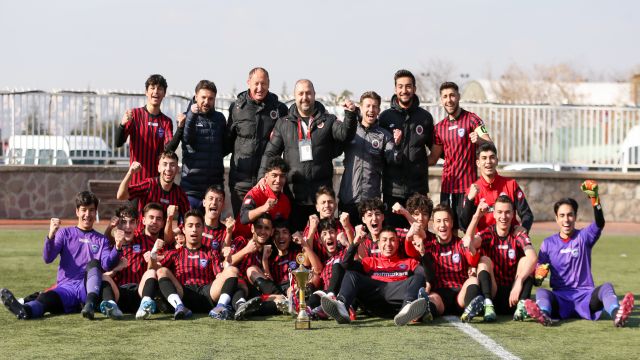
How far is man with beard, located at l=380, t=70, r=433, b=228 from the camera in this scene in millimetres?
10344

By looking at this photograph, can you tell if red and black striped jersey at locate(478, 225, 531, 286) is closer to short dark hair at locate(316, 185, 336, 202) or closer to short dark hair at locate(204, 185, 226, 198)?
short dark hair at locate(316, 185, 336, 202)

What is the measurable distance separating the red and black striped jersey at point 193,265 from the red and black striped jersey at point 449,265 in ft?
5.96

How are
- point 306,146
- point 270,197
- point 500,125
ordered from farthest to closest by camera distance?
point 500,125, point 306,146, point 270,197

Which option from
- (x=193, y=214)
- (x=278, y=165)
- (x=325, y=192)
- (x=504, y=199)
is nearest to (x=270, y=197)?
(x=278, y=165)

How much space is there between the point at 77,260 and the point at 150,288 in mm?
761

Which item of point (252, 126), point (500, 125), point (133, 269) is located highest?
point (500, 125)

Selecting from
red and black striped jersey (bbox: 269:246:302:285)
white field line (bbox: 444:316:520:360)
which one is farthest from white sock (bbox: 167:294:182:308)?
white field line (bbox: 444:316:520:360)

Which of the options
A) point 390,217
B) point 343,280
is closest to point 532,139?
point 390,217

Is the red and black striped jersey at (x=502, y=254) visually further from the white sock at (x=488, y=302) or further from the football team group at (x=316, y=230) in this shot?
the white sock at (x=488, y=302)

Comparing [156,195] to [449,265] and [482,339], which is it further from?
[482,339]

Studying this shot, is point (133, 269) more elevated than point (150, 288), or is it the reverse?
point (133, 269)

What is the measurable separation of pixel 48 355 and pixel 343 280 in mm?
2549

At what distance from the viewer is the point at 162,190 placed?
10.1 m

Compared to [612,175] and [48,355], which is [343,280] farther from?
[612,175]
